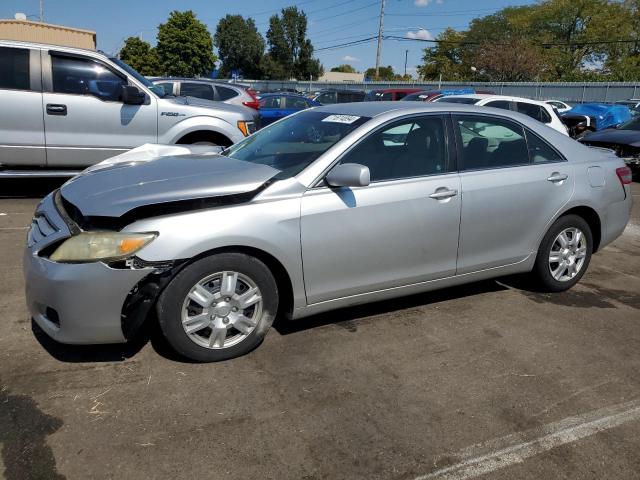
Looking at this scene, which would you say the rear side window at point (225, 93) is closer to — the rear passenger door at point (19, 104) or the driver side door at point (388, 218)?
the rear passenger door at point (19, 104)

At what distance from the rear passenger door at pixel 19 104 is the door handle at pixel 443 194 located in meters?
5.46

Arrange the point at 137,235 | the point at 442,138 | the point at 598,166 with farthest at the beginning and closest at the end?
the point at 598,166, the point at 442,138, the point at 137,235

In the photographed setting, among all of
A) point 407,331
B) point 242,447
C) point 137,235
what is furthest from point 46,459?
point 407,331

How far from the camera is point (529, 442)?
2.71 meters

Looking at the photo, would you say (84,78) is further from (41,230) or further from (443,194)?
(443,194)

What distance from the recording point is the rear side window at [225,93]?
11.6 meters

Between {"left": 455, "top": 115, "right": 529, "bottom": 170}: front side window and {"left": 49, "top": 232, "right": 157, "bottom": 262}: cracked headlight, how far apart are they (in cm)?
240

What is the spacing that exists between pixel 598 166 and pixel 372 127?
88.8 inches

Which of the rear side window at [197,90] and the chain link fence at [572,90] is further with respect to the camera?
the chain link fence at [572,90]

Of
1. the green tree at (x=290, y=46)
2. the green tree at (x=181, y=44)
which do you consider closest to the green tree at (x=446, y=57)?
the green tree at (x=290, y=46)

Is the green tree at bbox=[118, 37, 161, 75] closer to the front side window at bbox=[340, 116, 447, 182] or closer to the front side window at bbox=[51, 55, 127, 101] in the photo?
the front side window at bbox=[51, 55, 127, 101]

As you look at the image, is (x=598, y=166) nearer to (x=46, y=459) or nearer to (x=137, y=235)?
(x=137, y=235)

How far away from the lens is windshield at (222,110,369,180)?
369 cm

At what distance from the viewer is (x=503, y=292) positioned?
188 inches
